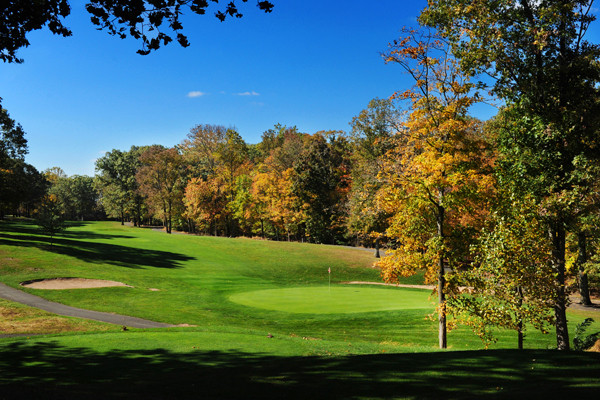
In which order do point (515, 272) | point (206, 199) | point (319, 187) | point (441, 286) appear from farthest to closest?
1. point (206, 199)
2. point (319, 187)
3. point (441, 286)
4. point (515, 272)

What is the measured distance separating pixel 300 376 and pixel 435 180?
356 inches

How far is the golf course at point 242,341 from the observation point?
20.2 ft

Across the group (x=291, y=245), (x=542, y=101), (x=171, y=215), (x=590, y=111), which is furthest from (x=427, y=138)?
(x=171, y=215)

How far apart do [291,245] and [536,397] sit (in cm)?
4075

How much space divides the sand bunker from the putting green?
28.1 ft

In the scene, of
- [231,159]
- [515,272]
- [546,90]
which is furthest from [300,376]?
[231,159]

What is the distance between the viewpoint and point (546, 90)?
1371 centimetres

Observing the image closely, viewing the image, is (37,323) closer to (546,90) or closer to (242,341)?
(242,341)

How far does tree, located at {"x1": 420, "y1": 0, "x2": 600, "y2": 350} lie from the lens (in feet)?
42.0

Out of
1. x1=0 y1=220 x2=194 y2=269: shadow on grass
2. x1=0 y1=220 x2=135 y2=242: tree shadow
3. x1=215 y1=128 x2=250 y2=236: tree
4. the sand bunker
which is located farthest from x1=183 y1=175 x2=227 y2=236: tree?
the sand bunker

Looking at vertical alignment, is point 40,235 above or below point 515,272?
below

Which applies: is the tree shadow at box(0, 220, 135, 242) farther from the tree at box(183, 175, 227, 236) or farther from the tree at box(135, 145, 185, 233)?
the tree at box(135, 145, 185, 233)

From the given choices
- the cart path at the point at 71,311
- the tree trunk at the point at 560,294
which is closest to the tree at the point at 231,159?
the cart path at the point at 71,311

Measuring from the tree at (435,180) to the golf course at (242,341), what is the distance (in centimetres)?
318
